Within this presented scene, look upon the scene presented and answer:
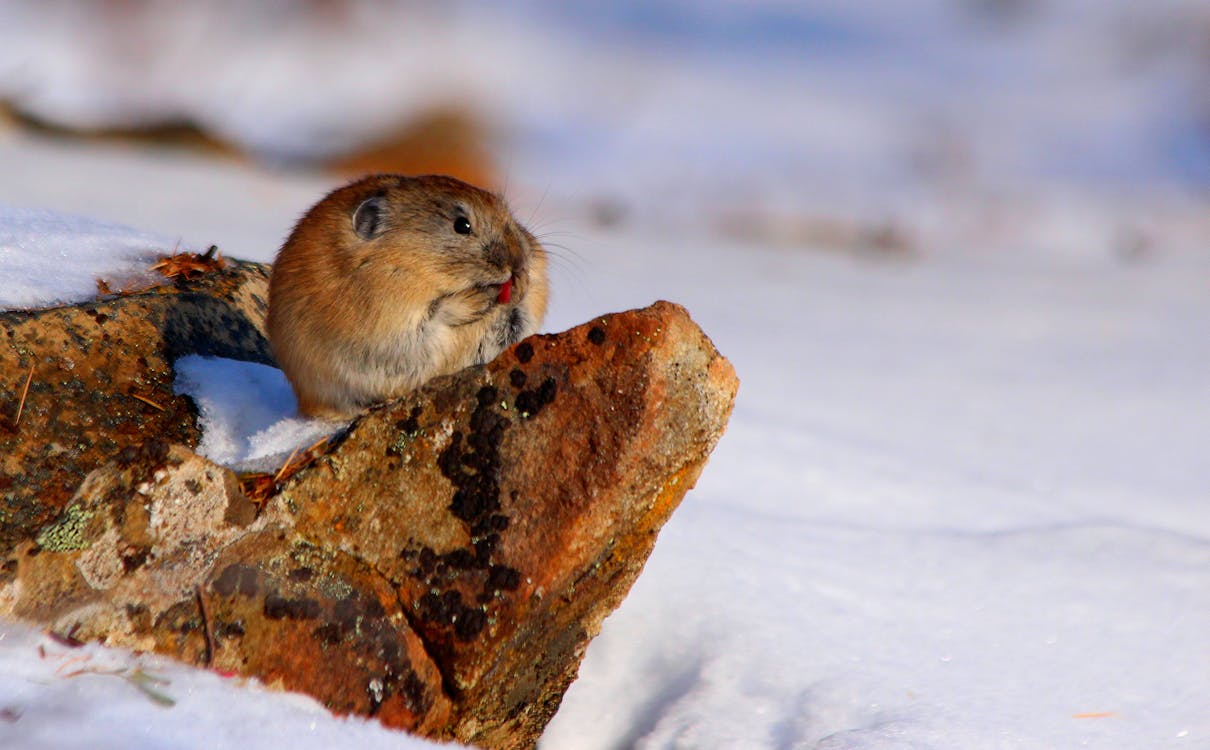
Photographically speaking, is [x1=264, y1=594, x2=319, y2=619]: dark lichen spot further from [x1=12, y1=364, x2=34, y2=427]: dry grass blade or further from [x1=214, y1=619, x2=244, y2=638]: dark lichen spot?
[x1=12, y1=364, x2=34, y2=427]: dry grass blade

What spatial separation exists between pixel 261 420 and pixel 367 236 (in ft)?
2.67

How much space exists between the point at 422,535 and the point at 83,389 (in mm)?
1561

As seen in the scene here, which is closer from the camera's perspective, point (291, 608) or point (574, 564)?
point (291, 608)

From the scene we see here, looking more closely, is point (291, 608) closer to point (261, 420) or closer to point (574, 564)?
point (574, 564)

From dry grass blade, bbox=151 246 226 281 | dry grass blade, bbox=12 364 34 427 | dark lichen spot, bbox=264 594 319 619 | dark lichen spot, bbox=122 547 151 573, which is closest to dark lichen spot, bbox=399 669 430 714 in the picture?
dark lichen spot, bbox=264 594 319 619

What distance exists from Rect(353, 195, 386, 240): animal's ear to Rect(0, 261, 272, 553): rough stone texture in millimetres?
950

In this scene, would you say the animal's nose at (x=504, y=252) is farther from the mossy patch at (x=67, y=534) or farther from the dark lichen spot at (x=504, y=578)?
the mossy patch at (x=67, y=534)

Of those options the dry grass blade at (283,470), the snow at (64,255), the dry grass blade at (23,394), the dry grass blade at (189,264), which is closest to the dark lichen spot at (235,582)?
the dry grass blade at (283,470)

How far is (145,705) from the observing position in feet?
8.49

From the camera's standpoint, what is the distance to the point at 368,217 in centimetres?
390

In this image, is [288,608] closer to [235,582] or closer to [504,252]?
[235,582]

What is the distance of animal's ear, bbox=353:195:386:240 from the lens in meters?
3.88

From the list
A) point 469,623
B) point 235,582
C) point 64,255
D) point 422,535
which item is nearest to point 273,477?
point 235,582

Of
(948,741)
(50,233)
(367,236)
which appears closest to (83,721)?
(367,236)
